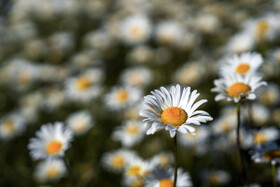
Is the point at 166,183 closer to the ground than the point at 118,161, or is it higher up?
closer to the ground

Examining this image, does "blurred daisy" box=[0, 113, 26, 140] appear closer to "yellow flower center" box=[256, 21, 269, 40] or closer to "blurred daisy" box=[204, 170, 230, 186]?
"blurred daisy" box=[204, 170, 230, 186]

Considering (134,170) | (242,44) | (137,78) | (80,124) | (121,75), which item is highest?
(121,75)

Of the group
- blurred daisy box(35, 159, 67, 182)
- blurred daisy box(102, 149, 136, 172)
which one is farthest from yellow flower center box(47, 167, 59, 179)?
blurred daisy box(102, 149, 136, 172)

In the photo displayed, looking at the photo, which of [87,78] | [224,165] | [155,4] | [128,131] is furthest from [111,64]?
[224,165]

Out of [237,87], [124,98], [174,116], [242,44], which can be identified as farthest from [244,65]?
[242,44]

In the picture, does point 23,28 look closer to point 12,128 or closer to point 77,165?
point 12,128

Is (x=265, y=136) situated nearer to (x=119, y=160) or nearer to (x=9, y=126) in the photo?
(x=119, y=160)
